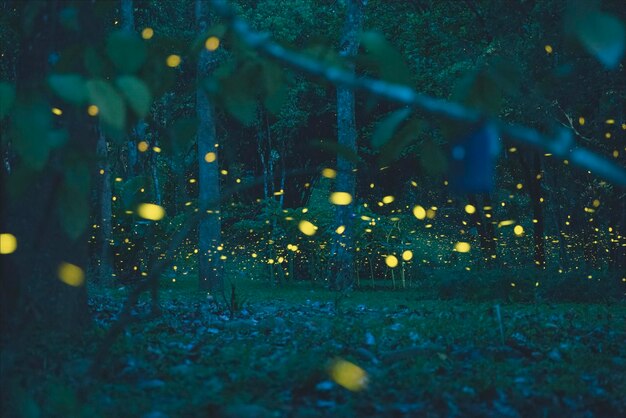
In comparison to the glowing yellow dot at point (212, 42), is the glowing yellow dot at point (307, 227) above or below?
above

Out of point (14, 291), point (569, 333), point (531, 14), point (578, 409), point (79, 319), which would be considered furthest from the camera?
point (531, 14)

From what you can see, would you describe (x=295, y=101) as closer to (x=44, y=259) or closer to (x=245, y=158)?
(x=245, y=158)

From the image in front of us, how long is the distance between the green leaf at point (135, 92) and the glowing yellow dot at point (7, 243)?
3468mm

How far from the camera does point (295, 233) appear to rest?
1973 centimetres

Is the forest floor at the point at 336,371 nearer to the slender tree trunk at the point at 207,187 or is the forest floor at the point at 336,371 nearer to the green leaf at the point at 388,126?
the green leaf at the point at 388,126

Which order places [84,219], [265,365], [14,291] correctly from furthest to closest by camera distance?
[14,291] < [265,365] < [84,219]

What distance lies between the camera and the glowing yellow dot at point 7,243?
18.4 ft

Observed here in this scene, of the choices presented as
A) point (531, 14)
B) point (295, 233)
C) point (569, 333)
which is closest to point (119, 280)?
point (295, 233)

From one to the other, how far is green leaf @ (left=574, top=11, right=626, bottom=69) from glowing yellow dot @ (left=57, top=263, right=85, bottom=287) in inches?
197

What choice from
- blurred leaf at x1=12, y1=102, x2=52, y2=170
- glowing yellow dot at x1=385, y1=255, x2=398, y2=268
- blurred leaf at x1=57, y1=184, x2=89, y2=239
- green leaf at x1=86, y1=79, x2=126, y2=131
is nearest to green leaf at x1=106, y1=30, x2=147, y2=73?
green leaf at x1=86, y1=79, x2=126, y2=131

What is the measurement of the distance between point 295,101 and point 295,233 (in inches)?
357

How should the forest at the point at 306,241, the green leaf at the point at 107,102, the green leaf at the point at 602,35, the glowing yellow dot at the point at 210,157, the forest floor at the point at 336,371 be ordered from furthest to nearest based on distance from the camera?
the glowing yellow dot at the point at 210,157 → the forest floor at the point at 336,371 → the forest at the point at 306,241 → the green leaf at the point at 107,102 → the green leaf at the point at 602,35

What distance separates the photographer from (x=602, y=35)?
2.15 meters

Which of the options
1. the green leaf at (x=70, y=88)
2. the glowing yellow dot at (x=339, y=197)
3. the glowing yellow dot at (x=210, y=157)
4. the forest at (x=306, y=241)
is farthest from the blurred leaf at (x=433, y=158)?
the glowing yellow dot at (x=210, y=157)
